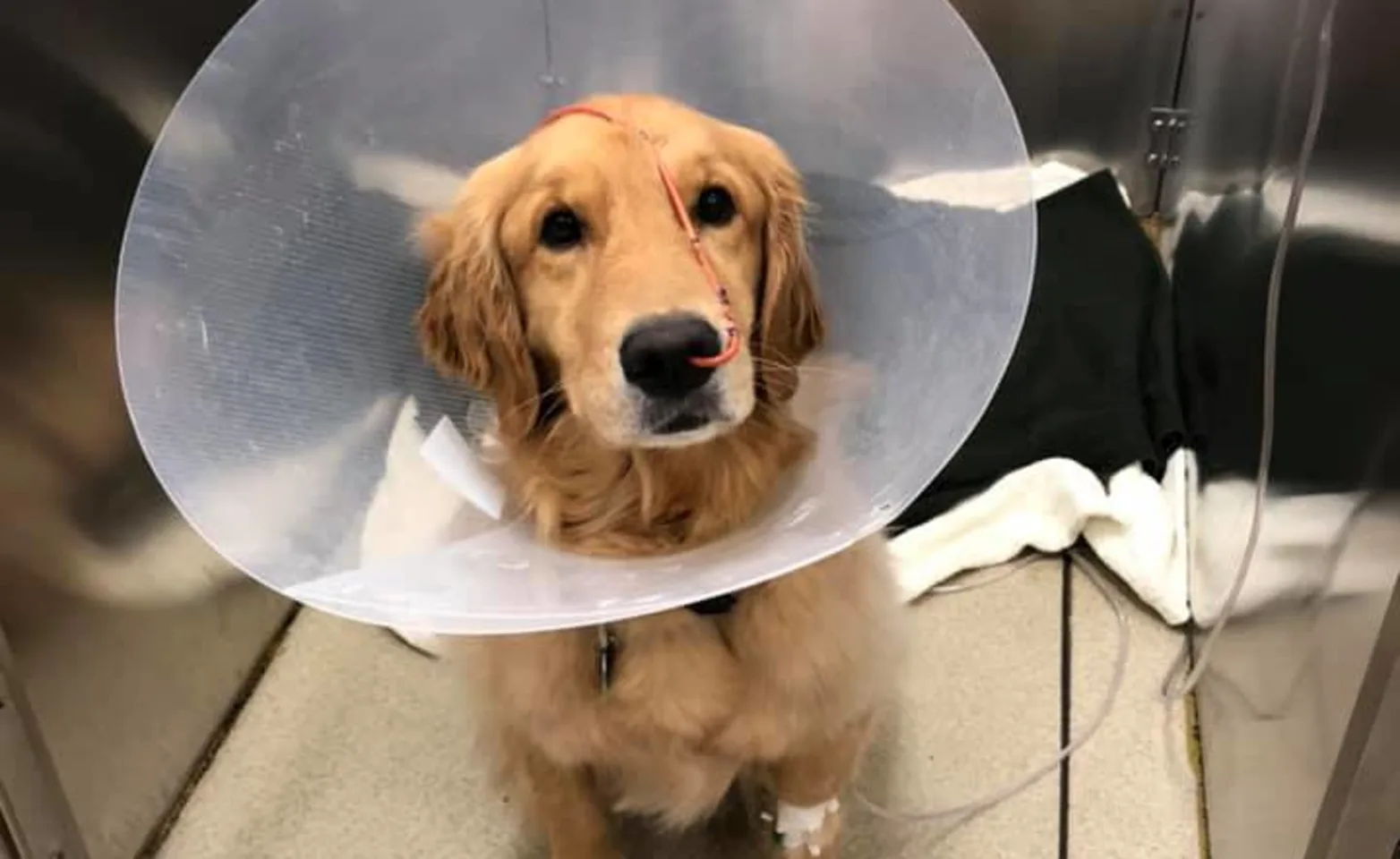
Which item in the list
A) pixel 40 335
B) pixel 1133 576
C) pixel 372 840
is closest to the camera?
pixel 40 335

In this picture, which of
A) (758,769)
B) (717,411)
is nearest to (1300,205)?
(717,411)

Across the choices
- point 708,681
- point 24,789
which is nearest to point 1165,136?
point 708,681

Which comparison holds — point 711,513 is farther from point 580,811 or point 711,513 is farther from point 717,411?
point 580,811

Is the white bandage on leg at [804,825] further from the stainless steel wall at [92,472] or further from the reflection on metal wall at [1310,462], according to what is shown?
the stainless steel wall at [92,472]

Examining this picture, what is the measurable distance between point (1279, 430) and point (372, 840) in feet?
3.12

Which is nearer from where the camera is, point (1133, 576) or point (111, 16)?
point (111, 16)

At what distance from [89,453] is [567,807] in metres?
0.56

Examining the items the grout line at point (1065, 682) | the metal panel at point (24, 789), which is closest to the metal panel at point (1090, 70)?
the grout line at point (1065, 682)

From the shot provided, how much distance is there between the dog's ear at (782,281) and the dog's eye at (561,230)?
0.15 metres

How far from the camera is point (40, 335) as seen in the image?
1385 mm

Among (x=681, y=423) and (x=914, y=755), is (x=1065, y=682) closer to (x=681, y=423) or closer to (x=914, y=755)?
(x=914, y=755)

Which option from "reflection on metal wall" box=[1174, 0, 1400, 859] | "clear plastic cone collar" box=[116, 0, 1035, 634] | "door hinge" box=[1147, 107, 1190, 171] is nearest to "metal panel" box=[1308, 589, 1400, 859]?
"reflection on metal wall" box=[1174, 0, 1400, 859]

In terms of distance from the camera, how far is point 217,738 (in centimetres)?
173

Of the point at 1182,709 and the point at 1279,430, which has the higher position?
the point at 1279,430
